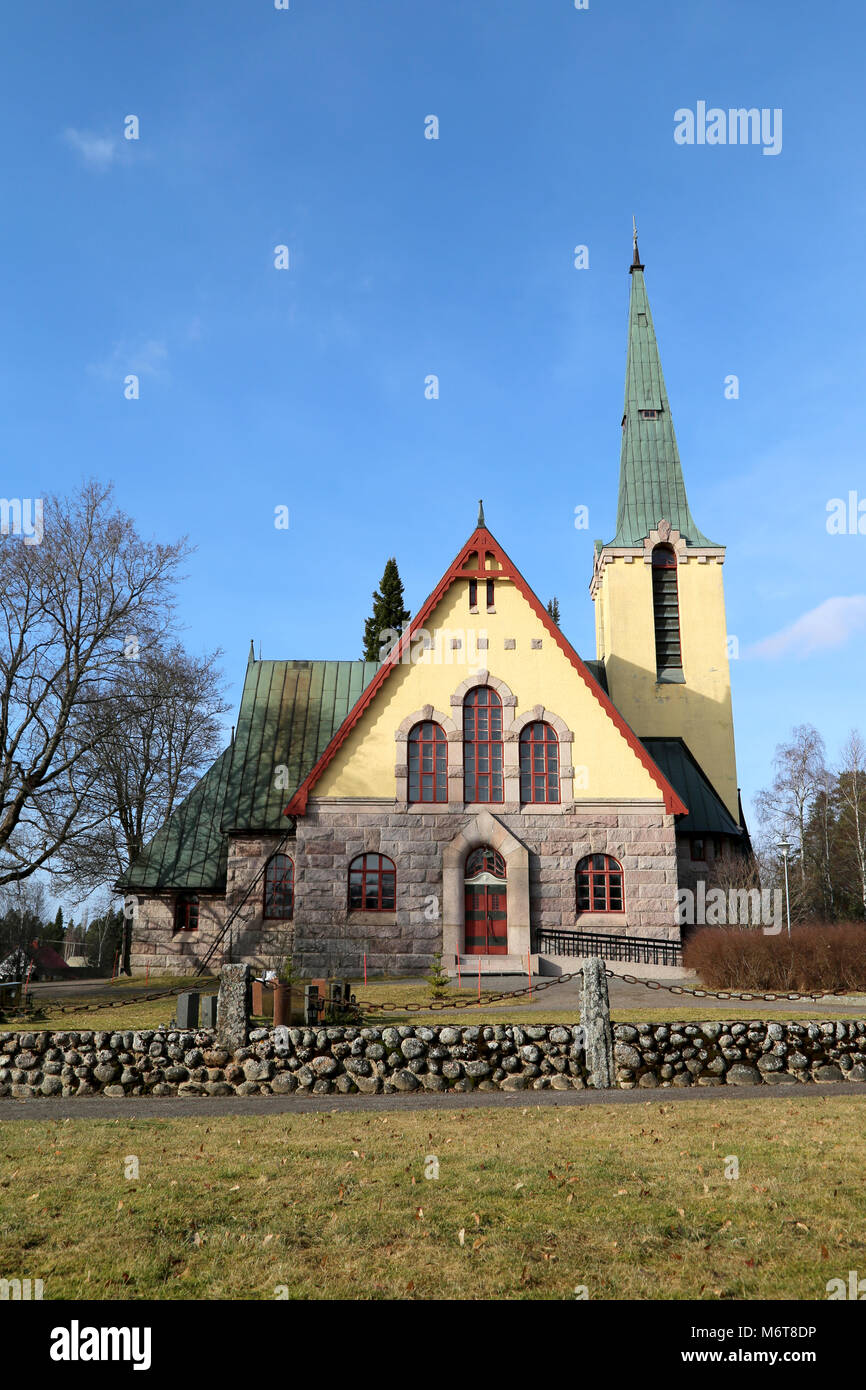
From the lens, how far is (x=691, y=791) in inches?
1288

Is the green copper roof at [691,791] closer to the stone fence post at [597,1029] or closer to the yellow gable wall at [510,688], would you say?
the yellow gable wall at [510,688]

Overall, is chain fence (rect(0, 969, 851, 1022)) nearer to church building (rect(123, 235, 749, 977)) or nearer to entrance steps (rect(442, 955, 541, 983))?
entrance steps (rect(442, 955, 541, 983))

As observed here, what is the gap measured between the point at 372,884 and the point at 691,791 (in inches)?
493

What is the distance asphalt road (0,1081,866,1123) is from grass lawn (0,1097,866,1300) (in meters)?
1.16

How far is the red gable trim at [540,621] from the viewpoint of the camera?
2623 cm

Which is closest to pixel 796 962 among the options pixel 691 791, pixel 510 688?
pixel 510 688

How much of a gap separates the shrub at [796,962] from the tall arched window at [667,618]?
796 inches

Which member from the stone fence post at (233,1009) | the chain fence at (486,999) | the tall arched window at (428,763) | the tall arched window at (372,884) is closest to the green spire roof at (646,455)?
the tall arched window at (428,763)

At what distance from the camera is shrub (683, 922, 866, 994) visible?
65.1ft

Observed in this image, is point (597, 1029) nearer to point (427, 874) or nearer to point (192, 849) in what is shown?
point (427, 874)

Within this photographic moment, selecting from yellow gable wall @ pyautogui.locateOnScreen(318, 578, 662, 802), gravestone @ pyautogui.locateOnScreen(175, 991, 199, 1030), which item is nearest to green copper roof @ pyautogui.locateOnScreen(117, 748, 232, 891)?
yellow gable wall @ pyautogui.locateOnScreen(318, 578, 662, 802)
